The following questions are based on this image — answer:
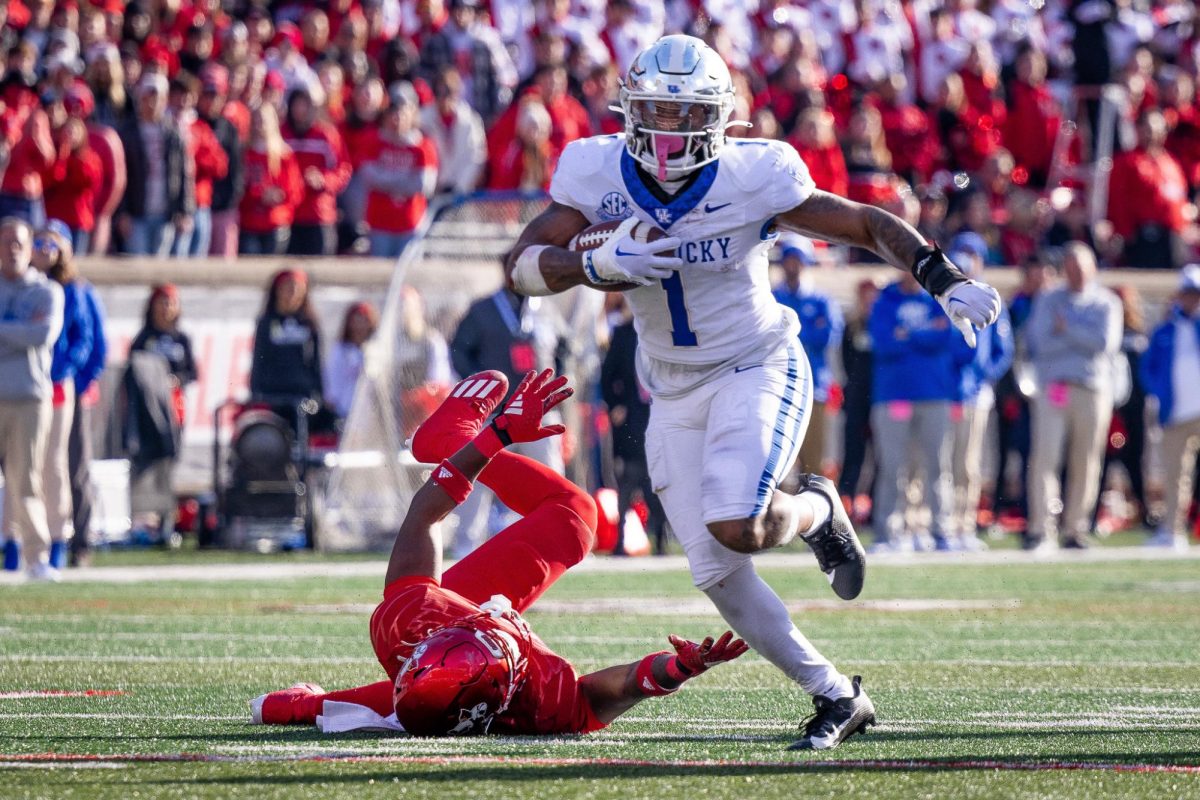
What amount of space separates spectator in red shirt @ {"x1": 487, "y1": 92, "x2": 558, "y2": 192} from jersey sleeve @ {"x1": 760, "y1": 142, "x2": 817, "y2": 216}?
8.88 metres

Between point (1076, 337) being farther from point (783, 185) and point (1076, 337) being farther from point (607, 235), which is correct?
point (607, 235)

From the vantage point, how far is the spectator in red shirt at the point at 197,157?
1359 centimetres

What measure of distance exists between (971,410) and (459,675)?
355 inches

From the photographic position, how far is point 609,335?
13.4m

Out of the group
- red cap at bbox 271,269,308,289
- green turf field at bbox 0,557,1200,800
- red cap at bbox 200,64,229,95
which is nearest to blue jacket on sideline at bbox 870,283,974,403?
green turf field at bbox 0,557,1200,800

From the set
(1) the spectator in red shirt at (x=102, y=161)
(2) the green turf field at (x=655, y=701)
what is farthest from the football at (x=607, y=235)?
(1) the spectator in red shirt at (x=102, y=161)

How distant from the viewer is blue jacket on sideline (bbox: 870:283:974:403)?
12.9 metres

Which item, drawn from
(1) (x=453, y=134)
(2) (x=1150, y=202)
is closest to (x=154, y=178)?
(1) (x=453, y=134)

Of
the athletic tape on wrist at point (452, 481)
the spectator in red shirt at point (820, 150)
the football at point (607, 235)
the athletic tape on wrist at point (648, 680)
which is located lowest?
the athletic tape on wrist at point (648, 680)

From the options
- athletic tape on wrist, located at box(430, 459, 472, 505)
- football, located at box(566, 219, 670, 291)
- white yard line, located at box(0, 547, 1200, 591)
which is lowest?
white yard line, located at box(0, 547, 1200, 591)

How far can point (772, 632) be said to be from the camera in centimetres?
516

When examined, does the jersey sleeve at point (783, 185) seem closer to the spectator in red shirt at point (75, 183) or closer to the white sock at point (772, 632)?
the white sock at point (772, 632)

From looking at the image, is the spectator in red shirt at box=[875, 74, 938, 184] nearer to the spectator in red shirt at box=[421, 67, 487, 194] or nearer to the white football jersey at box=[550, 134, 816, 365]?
the spectator in red shirt at box=[421, 67, 487, 194]

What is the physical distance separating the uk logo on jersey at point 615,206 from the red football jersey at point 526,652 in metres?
1.07
